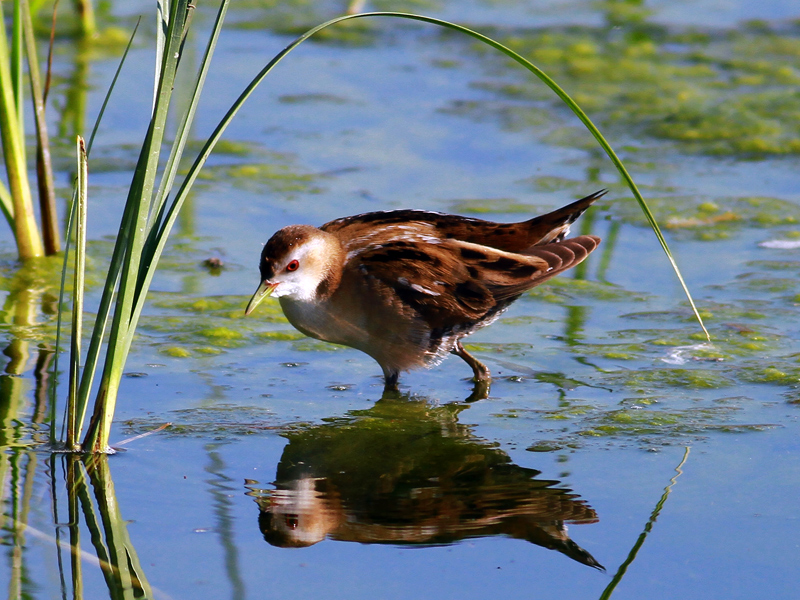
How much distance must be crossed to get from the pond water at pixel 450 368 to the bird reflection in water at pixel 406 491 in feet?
0.05

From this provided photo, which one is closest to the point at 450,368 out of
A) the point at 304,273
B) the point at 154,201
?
the point at 304,273

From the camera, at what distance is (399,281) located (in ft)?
15.9

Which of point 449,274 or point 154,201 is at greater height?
point 154,201

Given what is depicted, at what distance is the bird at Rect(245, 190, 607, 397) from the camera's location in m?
4.83

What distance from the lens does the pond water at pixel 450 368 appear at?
3.45 meters

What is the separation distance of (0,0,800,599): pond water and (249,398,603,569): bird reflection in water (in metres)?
0.01

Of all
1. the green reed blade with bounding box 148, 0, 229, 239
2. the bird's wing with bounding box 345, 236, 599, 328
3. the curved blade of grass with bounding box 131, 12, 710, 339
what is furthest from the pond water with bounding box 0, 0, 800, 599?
the green reed blade with bounding box 148, 0, 229, 239

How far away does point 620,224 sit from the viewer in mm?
7047

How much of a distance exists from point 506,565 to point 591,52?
7.44 m

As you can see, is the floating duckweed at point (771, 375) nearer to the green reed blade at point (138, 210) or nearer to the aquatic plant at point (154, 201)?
the aquatic plant at point (154, 201)

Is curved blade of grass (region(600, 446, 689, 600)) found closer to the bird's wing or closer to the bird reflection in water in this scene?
the bird reflection in water

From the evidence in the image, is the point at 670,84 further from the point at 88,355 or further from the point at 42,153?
the point at 88,355

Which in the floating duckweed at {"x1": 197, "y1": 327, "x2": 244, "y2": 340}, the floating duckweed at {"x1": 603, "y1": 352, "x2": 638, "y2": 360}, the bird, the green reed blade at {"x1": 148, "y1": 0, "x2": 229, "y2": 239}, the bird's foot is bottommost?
the bird's foot

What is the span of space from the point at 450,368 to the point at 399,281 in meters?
0.77
